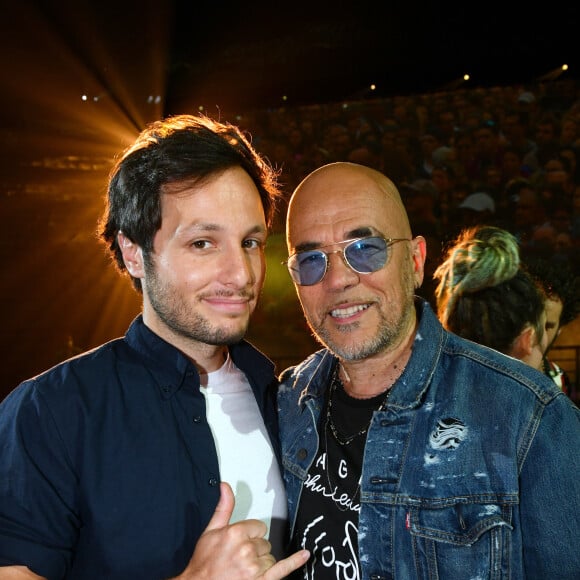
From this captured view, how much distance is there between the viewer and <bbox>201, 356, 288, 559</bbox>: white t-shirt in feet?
6.20

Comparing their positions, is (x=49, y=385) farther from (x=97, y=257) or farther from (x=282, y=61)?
(x=97, y=257)

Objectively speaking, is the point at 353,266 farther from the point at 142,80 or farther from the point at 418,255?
the point at 142,80

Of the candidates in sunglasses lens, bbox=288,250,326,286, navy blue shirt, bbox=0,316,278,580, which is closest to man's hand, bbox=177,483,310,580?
navy blue shirt, bbox=0,316,278,580

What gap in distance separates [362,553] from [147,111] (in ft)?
27.3

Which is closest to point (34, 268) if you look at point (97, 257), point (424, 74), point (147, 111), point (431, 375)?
point (97, 257)

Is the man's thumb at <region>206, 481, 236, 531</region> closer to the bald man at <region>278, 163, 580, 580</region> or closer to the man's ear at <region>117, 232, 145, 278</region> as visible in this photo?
the bald man at <region>278, 163, 580, 580</region>

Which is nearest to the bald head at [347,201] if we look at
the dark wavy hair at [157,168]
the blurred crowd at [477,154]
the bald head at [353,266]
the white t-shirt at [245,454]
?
the bald head at [353,266]

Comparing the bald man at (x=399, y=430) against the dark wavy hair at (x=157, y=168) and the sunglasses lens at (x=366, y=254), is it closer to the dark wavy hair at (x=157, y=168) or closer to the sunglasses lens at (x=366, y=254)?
the sunglasses lens at (x=366, y=254)

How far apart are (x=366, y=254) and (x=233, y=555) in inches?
41.8

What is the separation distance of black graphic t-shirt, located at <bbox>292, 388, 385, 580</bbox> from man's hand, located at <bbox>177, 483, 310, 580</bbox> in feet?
0.82

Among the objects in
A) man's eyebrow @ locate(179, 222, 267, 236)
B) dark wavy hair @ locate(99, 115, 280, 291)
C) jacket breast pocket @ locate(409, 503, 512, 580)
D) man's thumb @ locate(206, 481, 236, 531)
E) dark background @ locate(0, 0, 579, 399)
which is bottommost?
jacket breast pocket @ locate(409, 503, 512, 580)

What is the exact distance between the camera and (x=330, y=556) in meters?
1.74

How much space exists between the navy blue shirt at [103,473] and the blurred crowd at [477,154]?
23.6ft

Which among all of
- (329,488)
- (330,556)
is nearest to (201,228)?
(329,488)
